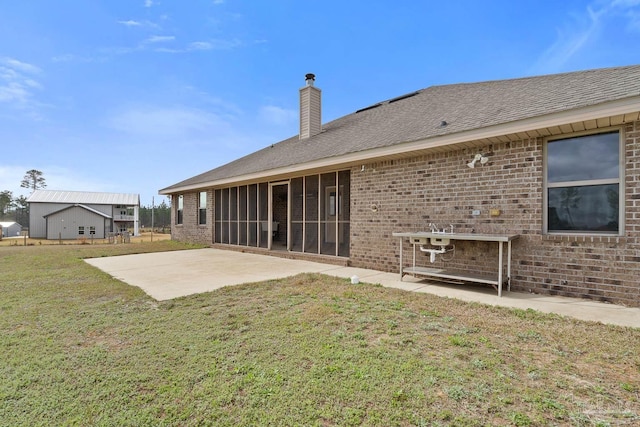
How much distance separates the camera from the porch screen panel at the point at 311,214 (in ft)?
28.4

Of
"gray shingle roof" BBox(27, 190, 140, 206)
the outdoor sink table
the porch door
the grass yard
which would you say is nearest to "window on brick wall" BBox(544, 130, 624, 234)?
the outdoor sink table

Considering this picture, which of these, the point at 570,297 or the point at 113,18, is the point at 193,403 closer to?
the point at 570,297

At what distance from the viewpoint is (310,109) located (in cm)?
1179

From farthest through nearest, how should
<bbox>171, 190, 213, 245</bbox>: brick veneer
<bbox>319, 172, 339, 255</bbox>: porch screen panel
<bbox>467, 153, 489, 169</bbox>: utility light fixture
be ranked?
1. <bbox>171, 190, 213, 245</bbox>: brick veneer
2. <bbox>319, 172, 339, 255</bbox>: porch screen panel
3. <bbox>467, 153, 489, 169</bbox>: utility light fixture

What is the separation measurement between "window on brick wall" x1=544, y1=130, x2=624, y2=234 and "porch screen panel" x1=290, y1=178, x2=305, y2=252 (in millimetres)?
5807

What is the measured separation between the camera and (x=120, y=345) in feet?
9.52

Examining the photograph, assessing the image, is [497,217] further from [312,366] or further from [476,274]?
[312,366]

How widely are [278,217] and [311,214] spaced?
188 cm

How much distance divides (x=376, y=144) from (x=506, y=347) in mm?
4766

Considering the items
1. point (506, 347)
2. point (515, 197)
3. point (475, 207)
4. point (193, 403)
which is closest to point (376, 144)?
point (475, 207)

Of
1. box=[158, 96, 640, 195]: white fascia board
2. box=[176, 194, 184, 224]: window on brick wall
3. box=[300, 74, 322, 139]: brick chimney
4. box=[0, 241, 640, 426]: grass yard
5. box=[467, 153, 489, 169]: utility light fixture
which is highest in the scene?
box=[300, 74, 322, 139]: brick chimney

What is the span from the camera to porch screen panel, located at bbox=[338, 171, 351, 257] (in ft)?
25.6

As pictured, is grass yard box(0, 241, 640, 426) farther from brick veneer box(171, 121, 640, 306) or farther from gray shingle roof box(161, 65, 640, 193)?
gray shingle roof box(161, 65, 640, 193)

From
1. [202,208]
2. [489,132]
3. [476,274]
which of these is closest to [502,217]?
[476,274]
